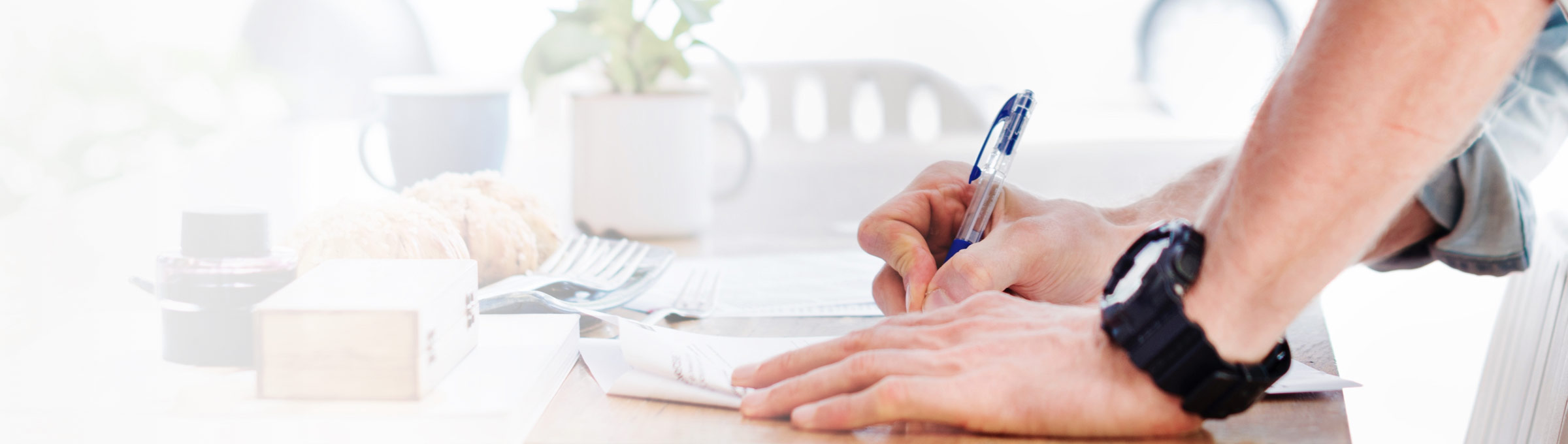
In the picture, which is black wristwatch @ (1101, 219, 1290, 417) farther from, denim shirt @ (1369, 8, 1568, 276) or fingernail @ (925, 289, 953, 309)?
denim shirt @ (1369, 8, 1568, 276)

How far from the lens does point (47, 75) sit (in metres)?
1.51

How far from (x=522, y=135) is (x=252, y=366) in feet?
5.56

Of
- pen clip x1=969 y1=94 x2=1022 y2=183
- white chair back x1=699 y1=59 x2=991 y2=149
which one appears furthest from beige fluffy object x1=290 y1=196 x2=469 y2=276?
white chair back x1=699 y1=59 x2=991 y2=149

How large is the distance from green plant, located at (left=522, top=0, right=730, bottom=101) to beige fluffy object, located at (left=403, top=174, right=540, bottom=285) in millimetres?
308

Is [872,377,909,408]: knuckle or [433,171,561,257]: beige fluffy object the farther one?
[433,171,561,257]: beige fluffy object

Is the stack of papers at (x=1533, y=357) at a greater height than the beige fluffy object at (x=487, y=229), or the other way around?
the beige fluffy object at (x=487, y=229)

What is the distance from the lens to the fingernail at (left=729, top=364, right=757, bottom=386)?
50cm

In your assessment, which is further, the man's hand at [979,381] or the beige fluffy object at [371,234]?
the beige fluffy object at [371,234]

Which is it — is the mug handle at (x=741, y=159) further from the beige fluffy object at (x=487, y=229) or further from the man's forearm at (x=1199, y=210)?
the man's forearm at (x=1199, y=210)

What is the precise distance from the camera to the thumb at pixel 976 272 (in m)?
0.61

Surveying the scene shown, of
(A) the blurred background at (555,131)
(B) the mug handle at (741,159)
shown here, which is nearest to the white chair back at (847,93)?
(A) the blurred background at (555,131)

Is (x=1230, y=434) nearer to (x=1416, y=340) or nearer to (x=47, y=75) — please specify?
(x=1416, y=340)

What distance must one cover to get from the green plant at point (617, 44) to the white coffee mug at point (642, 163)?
0.04 metres

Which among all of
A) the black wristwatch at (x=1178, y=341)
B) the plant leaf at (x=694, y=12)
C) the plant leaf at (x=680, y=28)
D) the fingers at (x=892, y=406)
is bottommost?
the fingers at (x=892, y=406)
